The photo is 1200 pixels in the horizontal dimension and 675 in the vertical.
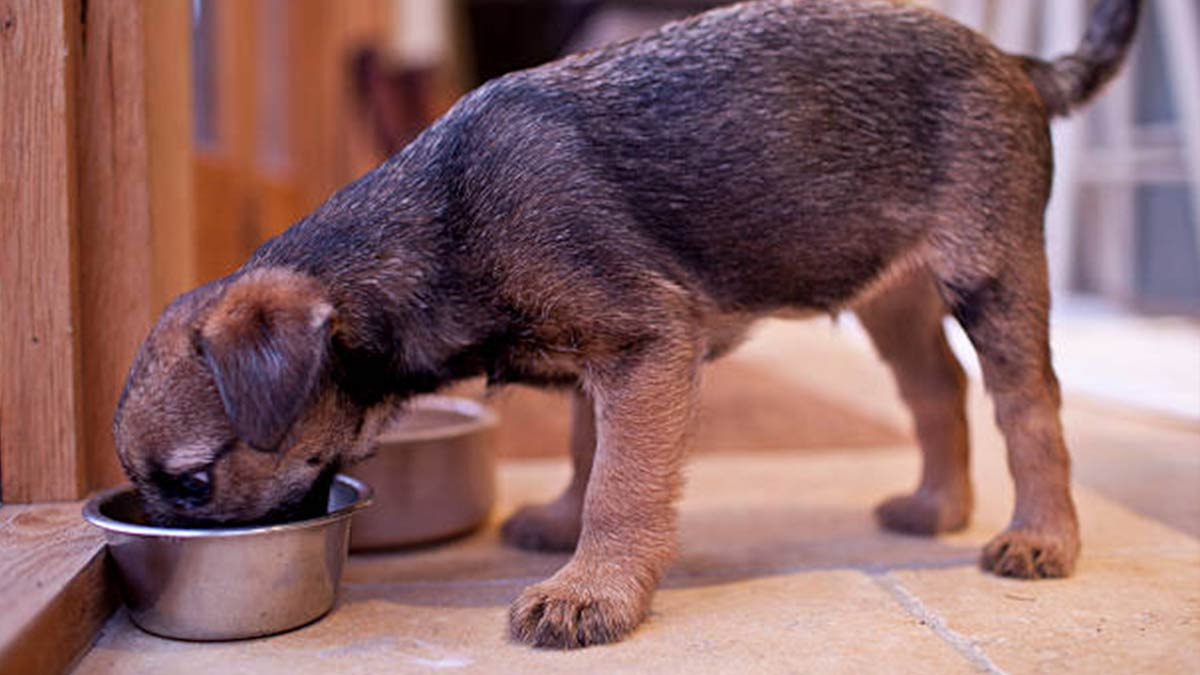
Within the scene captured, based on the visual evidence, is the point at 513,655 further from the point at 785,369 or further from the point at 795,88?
the point at 785,369

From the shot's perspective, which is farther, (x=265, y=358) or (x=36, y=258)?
(x=36, y=258)

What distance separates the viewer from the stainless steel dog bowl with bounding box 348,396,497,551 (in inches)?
117

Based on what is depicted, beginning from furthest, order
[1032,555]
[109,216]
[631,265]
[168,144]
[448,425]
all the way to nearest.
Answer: [448,425] → [168,144] → [109,216] → [1032,555] → [631,265]

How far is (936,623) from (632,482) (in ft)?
2.17

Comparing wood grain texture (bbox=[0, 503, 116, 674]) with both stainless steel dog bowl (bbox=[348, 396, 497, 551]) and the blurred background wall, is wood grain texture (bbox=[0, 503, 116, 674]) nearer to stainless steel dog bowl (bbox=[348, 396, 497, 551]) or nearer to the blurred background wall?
stainless steel dog bowl (bbox=[348, 396, 497, 551])

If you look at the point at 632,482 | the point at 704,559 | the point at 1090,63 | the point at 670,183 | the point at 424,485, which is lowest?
the point at 704,559

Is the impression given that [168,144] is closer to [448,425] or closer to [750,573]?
[448,425]

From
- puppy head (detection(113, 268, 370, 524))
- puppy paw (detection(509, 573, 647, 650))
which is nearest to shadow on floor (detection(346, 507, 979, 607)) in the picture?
puppy paw (detection(509, 573, 647, 650))

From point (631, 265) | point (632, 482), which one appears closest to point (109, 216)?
point (631, 265)

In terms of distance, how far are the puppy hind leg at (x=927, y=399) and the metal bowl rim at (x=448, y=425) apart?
42.8 inches

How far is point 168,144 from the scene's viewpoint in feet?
9.75

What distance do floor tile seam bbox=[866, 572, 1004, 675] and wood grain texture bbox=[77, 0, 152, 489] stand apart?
5.91 ft

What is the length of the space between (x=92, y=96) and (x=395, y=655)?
60.4 inches

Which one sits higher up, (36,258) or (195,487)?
(36,258)
